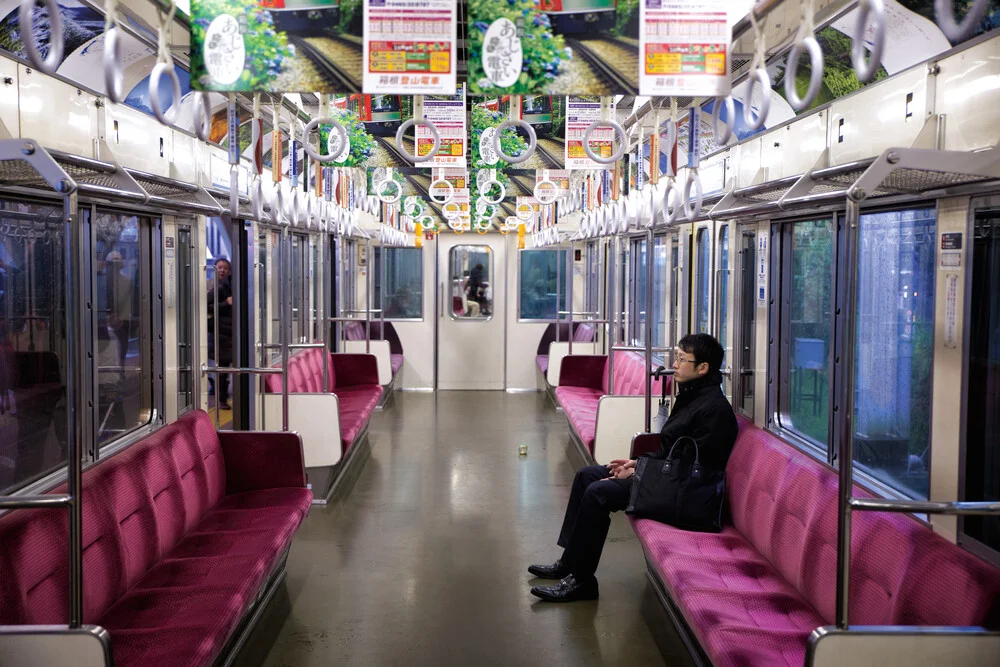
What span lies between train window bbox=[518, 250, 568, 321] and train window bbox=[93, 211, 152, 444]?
8772 millimetres

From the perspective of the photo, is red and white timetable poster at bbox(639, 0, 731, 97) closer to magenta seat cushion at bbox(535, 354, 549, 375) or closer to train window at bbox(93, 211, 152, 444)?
train window at bbox(93, 211, 152, 444)

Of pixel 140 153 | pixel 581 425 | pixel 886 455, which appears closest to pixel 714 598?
pixel 886 455

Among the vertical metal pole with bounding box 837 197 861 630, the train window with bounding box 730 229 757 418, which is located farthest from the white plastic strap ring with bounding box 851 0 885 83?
the train window with bounding box 730 229 757 418

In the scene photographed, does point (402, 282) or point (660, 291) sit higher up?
point (402, 282)

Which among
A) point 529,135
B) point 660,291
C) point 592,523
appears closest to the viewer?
point 529,135

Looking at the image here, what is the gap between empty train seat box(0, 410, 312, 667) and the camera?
2980mm

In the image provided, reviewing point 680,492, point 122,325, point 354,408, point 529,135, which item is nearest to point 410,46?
point 529,135

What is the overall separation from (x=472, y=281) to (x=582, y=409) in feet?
18.1

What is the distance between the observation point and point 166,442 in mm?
4289

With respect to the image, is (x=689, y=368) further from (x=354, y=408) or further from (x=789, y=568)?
(x=354, y=408)

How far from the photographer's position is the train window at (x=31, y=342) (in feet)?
11.9

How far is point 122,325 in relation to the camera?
4.91m

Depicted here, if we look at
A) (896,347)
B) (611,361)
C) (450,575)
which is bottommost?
(450,575)

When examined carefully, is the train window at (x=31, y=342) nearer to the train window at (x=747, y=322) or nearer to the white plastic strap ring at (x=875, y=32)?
the white plastic strap ring at (x=875, y=32)
